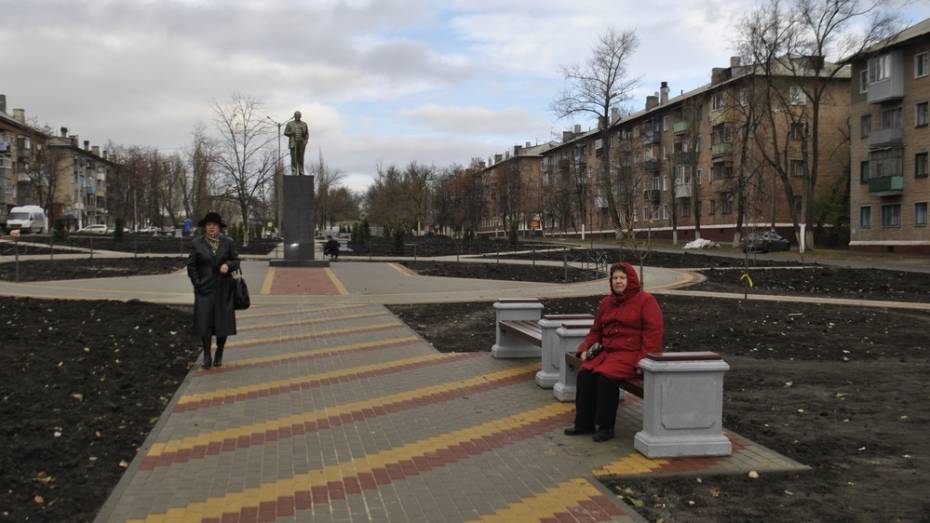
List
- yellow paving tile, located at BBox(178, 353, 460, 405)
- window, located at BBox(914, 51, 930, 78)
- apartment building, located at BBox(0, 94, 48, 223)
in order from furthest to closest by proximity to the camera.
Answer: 1. apartment building, located at BBox(0, 94, 48, 223)
2. window, located at BBox(914, 51, 930, 78)
3. yellow paving tile, located at BBox(178, 353, 460, 405)

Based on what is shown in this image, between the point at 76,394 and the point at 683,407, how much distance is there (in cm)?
520

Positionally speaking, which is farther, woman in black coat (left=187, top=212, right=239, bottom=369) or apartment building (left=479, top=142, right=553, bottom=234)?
apartment building (left=479, top=142, right=553, bottom=234)

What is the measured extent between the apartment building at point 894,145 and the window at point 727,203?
14882 millimetres

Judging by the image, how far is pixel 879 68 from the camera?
42.3 meters

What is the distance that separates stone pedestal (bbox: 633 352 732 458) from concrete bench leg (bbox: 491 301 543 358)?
11.8ft

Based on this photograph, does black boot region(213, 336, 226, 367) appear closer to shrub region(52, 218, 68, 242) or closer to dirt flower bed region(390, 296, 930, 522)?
dirt flower bed region(390, 296, 930, 522)

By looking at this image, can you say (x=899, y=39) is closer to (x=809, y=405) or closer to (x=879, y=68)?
(x=879, y=68)

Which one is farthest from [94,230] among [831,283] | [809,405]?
[809,405]

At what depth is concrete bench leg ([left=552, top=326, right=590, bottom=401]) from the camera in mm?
6723

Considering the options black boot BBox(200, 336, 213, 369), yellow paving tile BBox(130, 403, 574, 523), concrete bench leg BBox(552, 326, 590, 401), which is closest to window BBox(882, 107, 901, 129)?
concrete bench leg BBox(552, 326, 590, 401)

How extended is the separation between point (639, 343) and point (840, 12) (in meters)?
42.4

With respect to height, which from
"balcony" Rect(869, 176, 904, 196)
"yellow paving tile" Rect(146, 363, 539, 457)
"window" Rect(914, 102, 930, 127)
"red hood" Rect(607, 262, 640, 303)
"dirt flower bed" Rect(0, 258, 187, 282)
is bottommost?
"yellow paving tile" Rect(146, 363, 539, 457)

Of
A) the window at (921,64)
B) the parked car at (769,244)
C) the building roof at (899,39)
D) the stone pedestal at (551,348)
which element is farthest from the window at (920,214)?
the stone pedestal at (551,348)

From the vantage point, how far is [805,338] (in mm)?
10500
